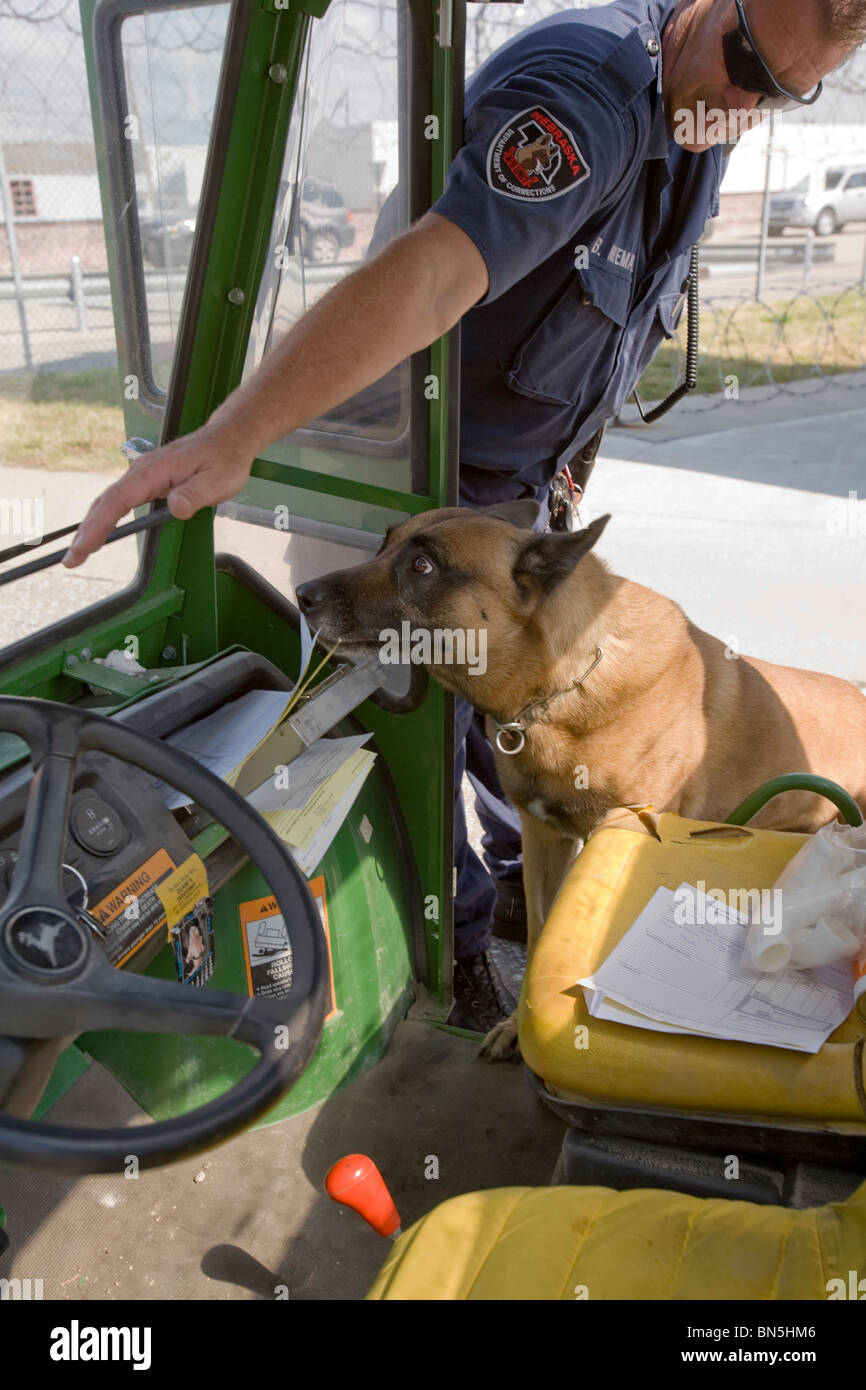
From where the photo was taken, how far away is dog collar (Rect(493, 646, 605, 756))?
8.03ft

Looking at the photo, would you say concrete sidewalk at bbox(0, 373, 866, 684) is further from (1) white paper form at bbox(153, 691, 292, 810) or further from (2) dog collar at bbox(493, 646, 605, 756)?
(2) dog collar at bbox(493, 646, 605, 756)

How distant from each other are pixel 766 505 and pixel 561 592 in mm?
5453

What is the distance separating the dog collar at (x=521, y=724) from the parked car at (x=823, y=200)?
65.4 feet

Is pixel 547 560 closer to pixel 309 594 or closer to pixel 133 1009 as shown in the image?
Result: pixel 309 594

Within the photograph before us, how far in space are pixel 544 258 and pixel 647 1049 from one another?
1366 millimetres

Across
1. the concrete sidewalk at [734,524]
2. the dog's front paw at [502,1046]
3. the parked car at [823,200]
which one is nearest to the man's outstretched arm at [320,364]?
the concrete sidewalk at [734,524]

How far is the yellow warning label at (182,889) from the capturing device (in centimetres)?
151

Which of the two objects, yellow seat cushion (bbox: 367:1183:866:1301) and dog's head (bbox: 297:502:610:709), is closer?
yellow seat cushion (bbox: 367:1183:866:1301)

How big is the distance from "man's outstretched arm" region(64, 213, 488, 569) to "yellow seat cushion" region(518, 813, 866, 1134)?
930 millimetres

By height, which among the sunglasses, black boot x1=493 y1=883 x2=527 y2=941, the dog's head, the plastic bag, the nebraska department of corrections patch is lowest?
black boot x1=493 y1=883 x2=527 y2=941

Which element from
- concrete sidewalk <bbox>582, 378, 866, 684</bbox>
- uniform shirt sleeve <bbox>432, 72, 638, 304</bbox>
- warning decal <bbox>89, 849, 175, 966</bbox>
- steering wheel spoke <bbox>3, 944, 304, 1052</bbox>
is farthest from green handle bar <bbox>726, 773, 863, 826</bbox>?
concrete sidewalk <bbox>582, 378, 866, 684</bbox>

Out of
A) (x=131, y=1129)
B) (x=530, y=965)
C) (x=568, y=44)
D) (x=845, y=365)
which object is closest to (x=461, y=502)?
(x=568, y=44)

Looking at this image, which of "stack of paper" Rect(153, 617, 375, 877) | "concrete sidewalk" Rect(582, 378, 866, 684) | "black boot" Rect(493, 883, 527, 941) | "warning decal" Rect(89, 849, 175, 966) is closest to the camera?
"warning decal" Rect(89, 849, 175, 966)

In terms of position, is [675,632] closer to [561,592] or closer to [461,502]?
[561,592]
